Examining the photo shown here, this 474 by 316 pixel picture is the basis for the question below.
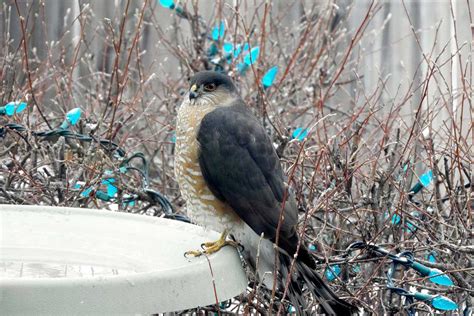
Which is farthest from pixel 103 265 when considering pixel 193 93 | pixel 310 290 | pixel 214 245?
pixel 193 93

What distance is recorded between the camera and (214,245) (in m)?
3.44

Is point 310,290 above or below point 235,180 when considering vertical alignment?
below

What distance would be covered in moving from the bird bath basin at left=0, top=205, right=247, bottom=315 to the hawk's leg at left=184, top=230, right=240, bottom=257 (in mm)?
33

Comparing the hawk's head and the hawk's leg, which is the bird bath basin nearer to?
the hawk's leg

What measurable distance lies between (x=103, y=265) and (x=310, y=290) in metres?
0.74

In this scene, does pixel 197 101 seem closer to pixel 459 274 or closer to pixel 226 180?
pixel 226 180

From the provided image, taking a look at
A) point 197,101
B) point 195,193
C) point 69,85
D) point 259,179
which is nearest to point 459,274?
point 259,179

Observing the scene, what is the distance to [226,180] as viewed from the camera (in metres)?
3.77

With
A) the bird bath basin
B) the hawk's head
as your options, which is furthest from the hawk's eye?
the bird bath basin

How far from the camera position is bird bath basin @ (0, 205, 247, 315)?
231 centimetres

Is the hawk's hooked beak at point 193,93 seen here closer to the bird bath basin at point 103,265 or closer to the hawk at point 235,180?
the hawk at point 235,180

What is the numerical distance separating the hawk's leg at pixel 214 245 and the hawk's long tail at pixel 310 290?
228mm

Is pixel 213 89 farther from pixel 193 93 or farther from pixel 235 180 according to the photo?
pixel 235 180

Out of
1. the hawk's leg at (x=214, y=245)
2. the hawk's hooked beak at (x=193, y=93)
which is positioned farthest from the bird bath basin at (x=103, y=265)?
the hawk's hooked beak at (x=193, y=93)
